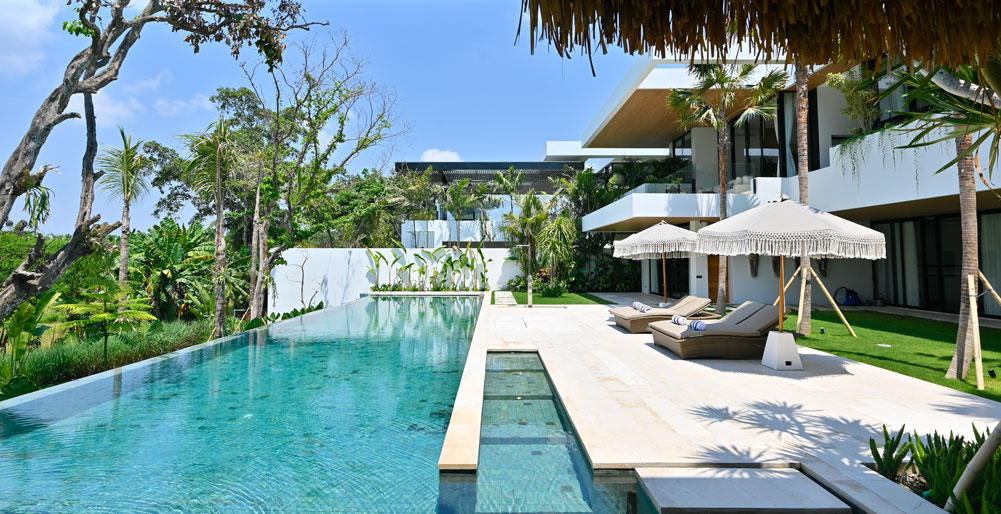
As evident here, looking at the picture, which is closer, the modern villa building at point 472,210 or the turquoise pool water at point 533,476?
the turquoise pool water at point 533,476

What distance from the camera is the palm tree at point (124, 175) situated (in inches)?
522

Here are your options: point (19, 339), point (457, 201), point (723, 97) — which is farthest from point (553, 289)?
point (19, 339)

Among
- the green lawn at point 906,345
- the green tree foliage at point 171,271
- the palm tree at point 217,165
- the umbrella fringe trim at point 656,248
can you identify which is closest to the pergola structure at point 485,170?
the green tree foliage at point 171,271

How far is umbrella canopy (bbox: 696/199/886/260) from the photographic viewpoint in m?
6.96

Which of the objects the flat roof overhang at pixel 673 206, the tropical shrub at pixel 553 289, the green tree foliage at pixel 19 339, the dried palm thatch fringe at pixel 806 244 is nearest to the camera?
the green tree foliage at pixel 19 339

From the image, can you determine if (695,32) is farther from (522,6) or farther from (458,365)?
(458,365)

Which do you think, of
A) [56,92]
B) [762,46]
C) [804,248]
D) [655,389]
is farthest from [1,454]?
[804,248]

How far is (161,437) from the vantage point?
530 centimetres

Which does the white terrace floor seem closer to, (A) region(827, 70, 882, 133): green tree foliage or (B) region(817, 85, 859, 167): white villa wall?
(A) region(827, 70, 882, 133): green tree foliage

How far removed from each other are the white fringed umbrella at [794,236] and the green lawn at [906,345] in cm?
166

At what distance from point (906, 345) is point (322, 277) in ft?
71.1

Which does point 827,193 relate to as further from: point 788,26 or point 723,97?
point 788,26

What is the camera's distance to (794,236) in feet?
22.8

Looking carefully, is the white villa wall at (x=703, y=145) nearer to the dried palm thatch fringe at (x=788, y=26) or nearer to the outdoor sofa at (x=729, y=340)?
the outdoor sofa at (x=729, y=340)
